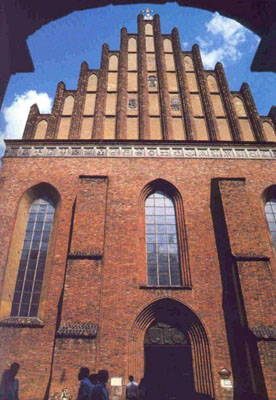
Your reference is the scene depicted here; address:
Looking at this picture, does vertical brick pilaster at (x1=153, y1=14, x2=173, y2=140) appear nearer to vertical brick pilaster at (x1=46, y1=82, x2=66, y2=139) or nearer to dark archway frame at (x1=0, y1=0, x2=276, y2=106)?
vertical brick pilaster at (x1=46, y1=82, x2=66, y2=139)

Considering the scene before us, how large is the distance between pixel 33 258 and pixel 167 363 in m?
5.47

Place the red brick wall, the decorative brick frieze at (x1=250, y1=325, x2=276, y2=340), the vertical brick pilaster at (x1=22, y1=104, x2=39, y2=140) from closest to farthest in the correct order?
1. the decorative brick frieze at (x1=250, y1=325, x2=276, y2=340)
2. the red brick wall
3. the vertical brick pilaster at (x1=22, y1=104, x2=39, y2=140)

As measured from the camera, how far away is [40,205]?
1123cm

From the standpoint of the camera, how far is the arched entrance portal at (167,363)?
26.7ft

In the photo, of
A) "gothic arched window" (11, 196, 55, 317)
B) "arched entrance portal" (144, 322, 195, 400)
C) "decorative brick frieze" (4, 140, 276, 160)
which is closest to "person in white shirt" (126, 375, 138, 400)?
"arched entrance portal" (144, 322, 195, 400)

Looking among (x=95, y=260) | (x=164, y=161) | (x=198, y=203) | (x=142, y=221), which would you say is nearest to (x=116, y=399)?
(x=95, y=260)

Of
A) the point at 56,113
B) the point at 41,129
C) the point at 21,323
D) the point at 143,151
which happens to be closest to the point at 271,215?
the point at 143,151

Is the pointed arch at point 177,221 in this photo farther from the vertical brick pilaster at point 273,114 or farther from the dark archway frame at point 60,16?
the dark archway frame at point 60,16

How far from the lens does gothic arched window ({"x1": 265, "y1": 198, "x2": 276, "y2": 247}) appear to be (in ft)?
34.6

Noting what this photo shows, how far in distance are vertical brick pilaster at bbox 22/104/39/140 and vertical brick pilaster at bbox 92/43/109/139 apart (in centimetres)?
268

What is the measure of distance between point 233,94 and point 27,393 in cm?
1430

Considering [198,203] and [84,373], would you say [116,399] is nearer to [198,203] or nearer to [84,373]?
[84,373]

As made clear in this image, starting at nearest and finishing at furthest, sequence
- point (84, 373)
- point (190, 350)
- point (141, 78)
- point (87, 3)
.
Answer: point (87, 3)
point (84, 373)
point (190, 350)
point (141, 78)

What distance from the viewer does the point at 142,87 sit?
13812 mm
